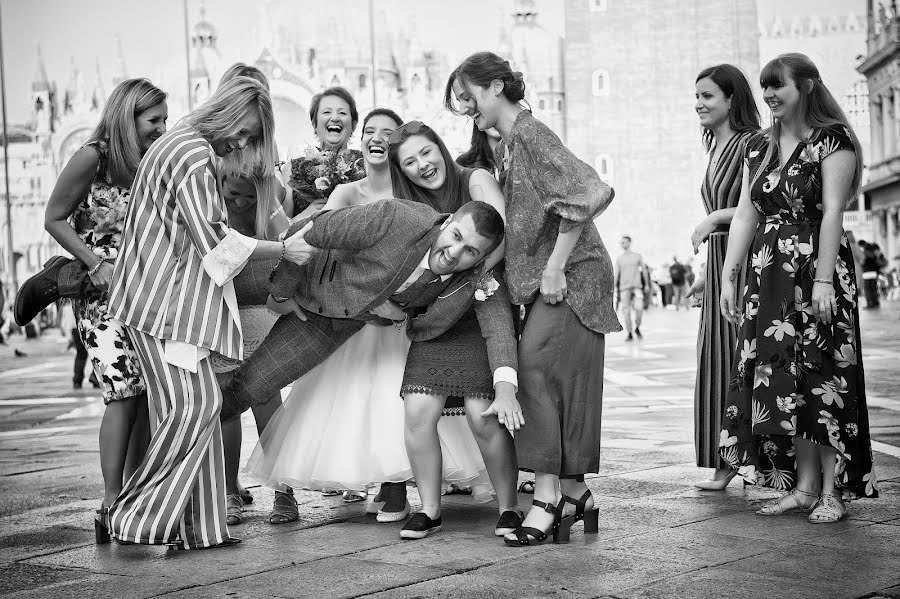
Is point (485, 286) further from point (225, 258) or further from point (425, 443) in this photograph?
point (225, 258)

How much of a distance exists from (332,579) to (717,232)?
70.1 inches

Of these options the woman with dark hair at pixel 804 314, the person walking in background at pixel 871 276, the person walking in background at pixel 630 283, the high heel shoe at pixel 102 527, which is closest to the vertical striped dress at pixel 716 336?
the woman with dark hair at pixel 804 314

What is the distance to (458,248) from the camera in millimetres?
2949

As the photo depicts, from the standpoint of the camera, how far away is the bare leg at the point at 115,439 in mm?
3196

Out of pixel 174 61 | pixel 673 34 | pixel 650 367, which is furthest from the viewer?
pixel 174 61

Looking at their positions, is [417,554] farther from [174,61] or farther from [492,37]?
[174,61]

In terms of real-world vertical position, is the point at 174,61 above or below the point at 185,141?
above

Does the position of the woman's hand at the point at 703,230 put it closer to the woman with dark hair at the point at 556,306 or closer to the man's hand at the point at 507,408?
the woman with dark hair at the point at 556,306

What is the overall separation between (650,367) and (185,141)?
22.5 feet

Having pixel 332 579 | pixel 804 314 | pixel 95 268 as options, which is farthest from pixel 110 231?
pixel 804 314

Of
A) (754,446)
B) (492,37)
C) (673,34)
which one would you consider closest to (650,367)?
(754,446)

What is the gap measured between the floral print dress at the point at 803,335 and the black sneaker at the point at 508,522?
737 millimetres

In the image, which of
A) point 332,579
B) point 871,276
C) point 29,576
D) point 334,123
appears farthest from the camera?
point 871,276

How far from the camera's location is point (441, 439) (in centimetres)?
337
